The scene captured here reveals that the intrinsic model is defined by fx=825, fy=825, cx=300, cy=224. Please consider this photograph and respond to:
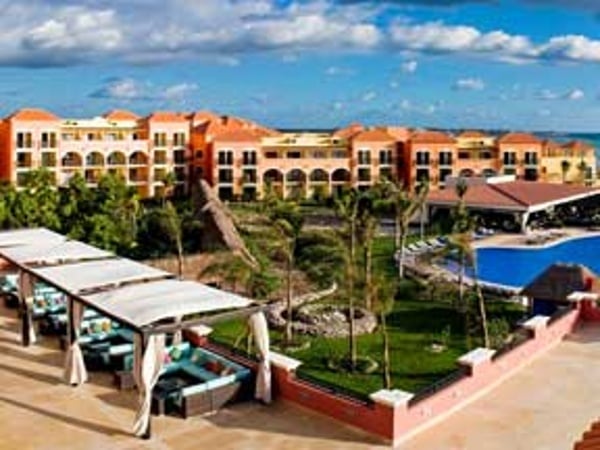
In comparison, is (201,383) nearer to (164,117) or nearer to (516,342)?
(516,342)

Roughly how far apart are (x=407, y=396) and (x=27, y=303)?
8.57m

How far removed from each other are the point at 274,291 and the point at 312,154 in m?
35.6

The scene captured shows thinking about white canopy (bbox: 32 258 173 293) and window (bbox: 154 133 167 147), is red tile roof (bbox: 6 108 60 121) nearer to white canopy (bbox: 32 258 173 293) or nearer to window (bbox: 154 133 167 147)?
window (bbox: 154 133 167 147)

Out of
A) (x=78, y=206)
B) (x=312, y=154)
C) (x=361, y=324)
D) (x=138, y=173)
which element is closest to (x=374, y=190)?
(x=312, y=154)

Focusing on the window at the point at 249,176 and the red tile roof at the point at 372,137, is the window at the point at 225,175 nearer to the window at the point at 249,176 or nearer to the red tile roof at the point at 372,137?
the window at the point at 249,176

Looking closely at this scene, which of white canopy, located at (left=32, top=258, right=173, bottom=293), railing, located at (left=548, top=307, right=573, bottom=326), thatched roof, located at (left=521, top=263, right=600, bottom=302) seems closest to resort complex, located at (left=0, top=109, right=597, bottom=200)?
thatched roof, located at (left=521, top=263, right=600, bottom=302)

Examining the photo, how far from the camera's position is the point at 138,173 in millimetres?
59469

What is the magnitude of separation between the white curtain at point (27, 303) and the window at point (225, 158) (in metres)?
42.9

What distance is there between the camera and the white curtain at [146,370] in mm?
11414

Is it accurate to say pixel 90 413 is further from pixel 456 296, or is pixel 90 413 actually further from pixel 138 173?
pixel 138 173

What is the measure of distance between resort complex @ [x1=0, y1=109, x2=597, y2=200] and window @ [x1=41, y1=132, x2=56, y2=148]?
0.80 metres

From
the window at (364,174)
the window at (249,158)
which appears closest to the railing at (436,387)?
the window at (249,158)

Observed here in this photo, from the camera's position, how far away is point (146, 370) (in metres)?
11.7

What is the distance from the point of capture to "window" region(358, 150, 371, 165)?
2431 inches
